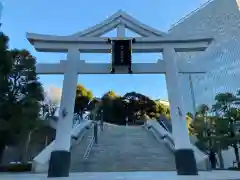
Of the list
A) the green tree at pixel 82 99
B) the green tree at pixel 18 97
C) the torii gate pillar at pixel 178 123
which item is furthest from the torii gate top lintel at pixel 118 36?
the green tree at pixel 82 99

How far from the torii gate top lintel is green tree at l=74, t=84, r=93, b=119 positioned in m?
30.6

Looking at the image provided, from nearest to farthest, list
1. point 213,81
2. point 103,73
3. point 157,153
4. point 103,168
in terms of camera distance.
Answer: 1. point 103,73
2. point 103,168
3. point 157,153
4. point 213,81

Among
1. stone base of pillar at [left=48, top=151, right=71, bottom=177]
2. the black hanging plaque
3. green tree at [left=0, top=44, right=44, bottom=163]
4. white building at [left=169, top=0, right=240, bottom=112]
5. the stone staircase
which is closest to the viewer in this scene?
stone base of pillar at [left=48, top=151, right=71, bottom=177]

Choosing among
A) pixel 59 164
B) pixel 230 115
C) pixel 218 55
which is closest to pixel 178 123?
pixel 59 164

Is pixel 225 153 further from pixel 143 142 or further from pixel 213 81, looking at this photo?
pixel 213 81

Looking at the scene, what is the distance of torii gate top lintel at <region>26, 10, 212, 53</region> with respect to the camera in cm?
1023

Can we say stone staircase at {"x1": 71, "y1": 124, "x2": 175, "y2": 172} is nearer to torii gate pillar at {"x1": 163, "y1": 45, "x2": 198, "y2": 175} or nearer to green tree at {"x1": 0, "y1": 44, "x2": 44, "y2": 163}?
torii gate pillar at {"x1": 163, "y1": 45, "x2": 198, "y2": 175}

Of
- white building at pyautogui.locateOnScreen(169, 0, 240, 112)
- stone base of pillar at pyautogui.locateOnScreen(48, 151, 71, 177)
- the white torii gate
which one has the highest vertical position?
white building at pyautogui.locateOnScreen(169, 0, 240, 112)

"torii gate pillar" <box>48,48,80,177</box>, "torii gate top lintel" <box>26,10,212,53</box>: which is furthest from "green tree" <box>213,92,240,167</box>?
"torii gate pillar" <box>48,48,80,177</box>

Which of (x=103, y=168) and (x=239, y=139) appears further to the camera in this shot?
(x=239, y=139)

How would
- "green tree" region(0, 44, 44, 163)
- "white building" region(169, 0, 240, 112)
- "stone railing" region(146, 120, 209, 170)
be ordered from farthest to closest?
"white building" region(169, 0, 240, 112) → "green tree" region(0, 44, 44, 163) → "stone railing" region(146, 120, 209, 170)

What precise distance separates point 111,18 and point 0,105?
7915 millimetres

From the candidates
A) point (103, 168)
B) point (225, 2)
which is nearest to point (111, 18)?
point (103, 168)

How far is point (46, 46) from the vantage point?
10.2 meters
